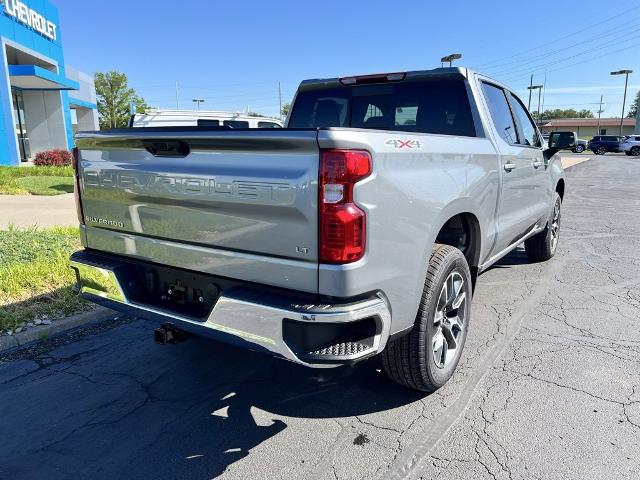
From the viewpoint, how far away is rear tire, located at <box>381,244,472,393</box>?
2.80 meters

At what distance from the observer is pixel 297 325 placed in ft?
7.29

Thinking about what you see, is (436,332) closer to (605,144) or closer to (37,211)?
(37,211)

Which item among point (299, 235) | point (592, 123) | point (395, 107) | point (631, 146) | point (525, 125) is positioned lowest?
point (631, 146)

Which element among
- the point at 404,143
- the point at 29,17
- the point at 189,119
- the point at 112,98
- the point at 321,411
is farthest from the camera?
the point at 112,98

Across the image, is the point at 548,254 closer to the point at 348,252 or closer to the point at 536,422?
the point at 536,422

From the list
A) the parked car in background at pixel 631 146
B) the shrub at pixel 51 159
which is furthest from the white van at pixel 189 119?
the parked car in background at pixel 631 146

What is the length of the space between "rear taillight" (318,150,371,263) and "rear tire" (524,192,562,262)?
4.58m

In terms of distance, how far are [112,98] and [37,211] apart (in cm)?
5793

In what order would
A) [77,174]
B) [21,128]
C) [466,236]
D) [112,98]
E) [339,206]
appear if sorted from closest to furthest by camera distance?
[339,206] < [77,174] < [466,236] < [21,128] < [112,98]

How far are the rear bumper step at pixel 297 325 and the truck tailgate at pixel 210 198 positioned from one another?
109mm

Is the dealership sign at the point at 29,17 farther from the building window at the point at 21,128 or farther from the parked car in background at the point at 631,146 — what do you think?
the parked car in background at the point at 631,146

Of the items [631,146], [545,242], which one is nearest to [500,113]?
[545,242]

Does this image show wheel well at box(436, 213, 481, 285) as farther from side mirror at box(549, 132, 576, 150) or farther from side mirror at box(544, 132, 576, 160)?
side mirror at box(549, 132, 576, 150)

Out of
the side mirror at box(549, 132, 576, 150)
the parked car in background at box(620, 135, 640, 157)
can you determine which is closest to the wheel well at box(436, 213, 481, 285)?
the side mirror at box(549, 132, 576, 150)
